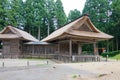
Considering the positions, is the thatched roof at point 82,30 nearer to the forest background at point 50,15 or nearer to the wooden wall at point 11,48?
the wooden wall at point 11,48

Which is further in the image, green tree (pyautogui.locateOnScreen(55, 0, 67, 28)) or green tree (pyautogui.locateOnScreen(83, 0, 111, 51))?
green tree (pyautogui.locateOnScreen(55, 0, 67, 28))

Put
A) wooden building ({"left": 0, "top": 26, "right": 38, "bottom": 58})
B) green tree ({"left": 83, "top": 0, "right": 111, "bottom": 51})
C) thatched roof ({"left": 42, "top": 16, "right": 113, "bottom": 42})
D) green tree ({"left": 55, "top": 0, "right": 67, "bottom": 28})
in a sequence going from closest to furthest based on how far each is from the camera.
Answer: thatched roof ({"left": 42, "top": 16, "right": 113, "bottom": 42})
wooden building ({"left": 0, "top": 26, "right": 38, "bottom": 58})
green tree ({"left": 83, "top": 0, "right": 111, "bottom": 51})
green tree ({"left": 55, "top": 0, "right": 67, "bottom": 28})

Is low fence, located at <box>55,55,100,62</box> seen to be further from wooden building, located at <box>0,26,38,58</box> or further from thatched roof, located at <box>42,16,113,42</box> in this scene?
wooden building, located at <box>0,26,38,58</box>

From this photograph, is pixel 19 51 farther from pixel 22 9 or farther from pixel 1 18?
pixel 22 9

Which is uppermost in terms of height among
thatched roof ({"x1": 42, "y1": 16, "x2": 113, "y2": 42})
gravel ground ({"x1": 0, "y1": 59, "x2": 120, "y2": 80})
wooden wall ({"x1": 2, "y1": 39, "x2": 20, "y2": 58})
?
thatched roof ({"x1": 42, "y1": 16, "x2": 113, "y2": 42})

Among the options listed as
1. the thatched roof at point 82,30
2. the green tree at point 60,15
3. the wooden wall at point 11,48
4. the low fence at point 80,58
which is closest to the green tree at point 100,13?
the green tree at point 60,15

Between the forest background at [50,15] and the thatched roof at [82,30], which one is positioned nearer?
the thatched roof at [82,30]

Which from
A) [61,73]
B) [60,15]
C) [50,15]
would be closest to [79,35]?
[61,73]

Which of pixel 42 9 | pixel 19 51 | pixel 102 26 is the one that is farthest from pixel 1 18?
pixel 102 26

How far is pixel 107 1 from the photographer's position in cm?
5203

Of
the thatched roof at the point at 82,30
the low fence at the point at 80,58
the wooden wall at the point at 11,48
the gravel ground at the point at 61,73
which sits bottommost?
the gravel ground at the point at 61,73

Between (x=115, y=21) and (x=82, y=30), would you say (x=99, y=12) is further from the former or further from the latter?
(x=82, y=30)

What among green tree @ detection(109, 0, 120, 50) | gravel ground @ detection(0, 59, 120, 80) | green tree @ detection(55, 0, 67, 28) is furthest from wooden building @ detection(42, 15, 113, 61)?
green tree @ detection(55, 0, 67, 28)

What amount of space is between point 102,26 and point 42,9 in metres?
15.7
